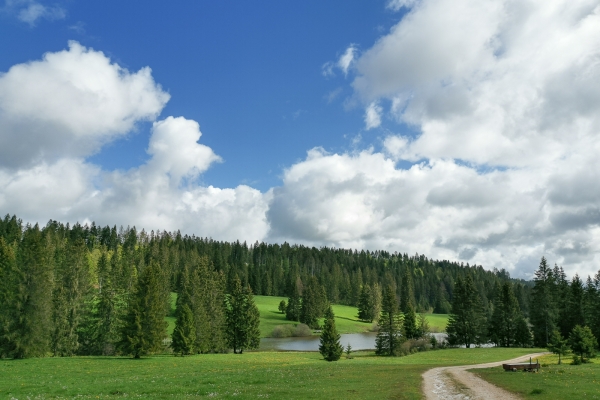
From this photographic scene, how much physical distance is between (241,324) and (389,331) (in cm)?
2868

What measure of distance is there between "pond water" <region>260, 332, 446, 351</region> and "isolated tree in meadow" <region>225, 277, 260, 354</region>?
11596 millimetres

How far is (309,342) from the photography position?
104125mm

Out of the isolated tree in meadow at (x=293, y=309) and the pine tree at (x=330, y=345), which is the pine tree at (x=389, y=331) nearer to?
the pine tree at (x=330, y=345)

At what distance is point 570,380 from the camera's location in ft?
99.4

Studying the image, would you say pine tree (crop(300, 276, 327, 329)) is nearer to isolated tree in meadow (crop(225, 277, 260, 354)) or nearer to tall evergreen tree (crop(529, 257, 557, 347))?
isolated tree in meadow (crop(225, 277, 260, 354))

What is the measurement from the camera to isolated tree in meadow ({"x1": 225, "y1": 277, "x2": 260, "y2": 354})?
256ft

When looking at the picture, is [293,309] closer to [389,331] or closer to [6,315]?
[389,331]

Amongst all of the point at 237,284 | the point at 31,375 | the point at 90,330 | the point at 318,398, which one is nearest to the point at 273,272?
the point at 237,284

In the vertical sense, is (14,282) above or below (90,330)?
above

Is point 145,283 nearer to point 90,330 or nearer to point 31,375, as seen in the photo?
point 90,330

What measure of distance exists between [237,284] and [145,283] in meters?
24.9

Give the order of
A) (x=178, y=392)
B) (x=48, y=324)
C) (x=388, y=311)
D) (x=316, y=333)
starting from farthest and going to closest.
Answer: (x=316, y=333)
(x=388, y=311)
(x=48, y=324)
(x=178, y=392)

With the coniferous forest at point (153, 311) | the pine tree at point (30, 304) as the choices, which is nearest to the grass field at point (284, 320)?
the coniferous forest at point (153, 311)

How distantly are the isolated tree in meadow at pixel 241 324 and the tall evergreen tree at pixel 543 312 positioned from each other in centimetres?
5663
